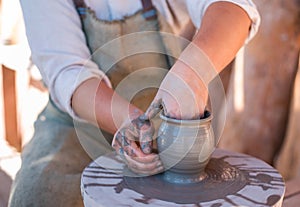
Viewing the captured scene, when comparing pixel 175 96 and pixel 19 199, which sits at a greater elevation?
pixel 175 96

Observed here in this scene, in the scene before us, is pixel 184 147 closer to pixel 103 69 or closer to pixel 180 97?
pixel 180 97

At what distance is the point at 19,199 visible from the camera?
4.59 ft

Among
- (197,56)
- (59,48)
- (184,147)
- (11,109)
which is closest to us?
(184,147)

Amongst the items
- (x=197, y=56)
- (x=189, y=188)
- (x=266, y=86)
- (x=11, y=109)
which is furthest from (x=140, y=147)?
(x=11, y=109)

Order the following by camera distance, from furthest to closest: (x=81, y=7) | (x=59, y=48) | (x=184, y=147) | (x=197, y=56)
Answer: (x=81, y=7)
(x=59, y=48)
(x=197, y=56)
(x=184, y=147)

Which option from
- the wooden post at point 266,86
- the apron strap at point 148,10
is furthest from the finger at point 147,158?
the wooden post at point 266,86

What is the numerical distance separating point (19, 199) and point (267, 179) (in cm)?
69

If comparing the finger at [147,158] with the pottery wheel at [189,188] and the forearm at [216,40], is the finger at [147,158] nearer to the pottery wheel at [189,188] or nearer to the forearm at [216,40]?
the pottery wheel at [189,188]

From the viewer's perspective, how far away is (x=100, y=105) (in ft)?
4.25

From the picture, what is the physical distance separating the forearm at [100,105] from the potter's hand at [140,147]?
108 mm

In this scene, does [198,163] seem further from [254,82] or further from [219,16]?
[254,82]

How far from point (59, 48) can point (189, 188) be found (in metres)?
0.58

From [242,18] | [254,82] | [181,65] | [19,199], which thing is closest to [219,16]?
[242,18]

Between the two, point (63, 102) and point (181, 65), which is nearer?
point (181, 65)
